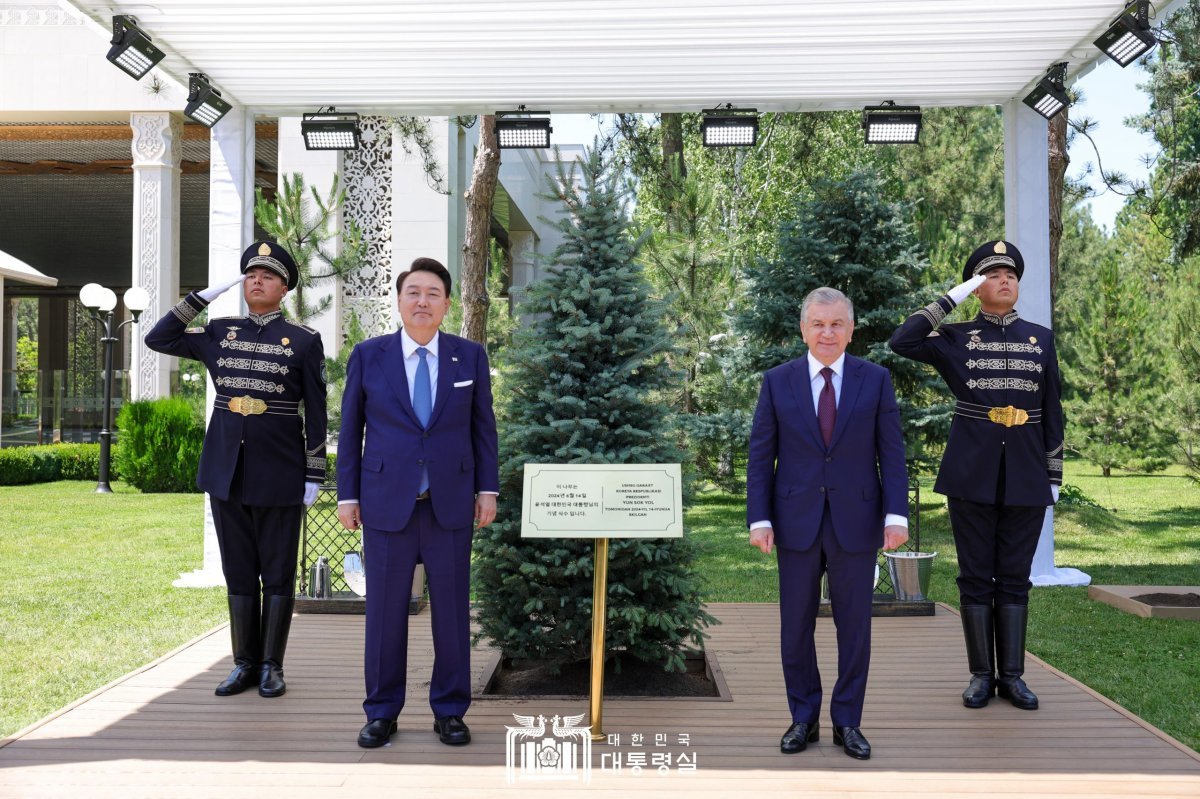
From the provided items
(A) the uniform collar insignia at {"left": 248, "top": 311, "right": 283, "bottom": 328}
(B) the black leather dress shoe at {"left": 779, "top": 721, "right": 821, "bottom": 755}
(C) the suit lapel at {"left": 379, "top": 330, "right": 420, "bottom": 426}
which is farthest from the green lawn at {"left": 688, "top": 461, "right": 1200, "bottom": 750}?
(A) the uniform collar insignia at {"left": 248, "top": 311, "right": 283, "bottom": 328}

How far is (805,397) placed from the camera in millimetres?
3764

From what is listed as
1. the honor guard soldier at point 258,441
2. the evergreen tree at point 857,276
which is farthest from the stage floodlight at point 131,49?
the evergreen tree at point 857,276

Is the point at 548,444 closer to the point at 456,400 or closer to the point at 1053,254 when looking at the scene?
the point at 456,400

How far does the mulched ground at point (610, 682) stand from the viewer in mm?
4672

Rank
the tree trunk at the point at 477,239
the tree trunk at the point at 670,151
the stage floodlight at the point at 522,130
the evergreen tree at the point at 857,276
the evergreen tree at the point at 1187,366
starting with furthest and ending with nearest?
the tree trunk at the point at 670,151, the evergreen tree at the point at 1187,366, the tree trunk at the point at 477,239, the evergreen tree at the point at 857,276, the stage floodlight at the point at 522,130

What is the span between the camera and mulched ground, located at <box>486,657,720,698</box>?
4672 millimetres

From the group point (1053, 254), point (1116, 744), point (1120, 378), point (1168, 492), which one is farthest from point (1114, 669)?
point (1120, 378)

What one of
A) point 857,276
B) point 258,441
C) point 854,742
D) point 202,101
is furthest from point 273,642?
point 857,276

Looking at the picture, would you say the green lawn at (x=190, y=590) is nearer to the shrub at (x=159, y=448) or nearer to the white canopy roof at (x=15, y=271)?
the shrub at (x=159, y=448)

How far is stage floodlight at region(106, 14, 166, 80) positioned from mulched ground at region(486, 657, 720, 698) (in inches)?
169

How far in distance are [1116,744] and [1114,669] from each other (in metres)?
1.58

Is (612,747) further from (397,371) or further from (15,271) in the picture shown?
(15,271)

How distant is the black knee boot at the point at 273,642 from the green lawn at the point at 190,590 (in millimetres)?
943

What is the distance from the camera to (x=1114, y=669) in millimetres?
5258
